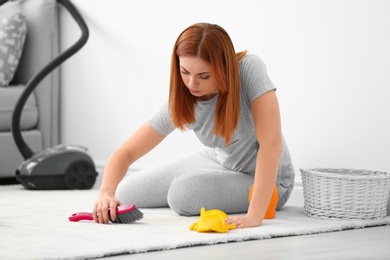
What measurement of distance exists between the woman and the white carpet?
88 mm

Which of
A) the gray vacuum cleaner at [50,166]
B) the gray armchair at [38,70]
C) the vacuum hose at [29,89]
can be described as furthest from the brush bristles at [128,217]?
the gray armchair at [38,70]

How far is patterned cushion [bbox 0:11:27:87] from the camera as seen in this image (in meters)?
3.91

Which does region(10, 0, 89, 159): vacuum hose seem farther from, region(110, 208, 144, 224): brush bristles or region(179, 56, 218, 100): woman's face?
region(179, 56, 218, 100): woman's face

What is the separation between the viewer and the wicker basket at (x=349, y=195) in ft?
7.97

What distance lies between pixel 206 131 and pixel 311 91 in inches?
23.4

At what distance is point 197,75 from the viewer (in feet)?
7.11

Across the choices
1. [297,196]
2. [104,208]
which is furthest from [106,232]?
[297,196]

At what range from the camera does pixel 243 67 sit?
2.34 meters

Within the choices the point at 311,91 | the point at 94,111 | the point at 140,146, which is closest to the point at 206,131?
the point at 140,146

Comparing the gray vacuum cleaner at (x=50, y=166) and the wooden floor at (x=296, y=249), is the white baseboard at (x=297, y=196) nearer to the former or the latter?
the wooden floor at (x=296, y=249)

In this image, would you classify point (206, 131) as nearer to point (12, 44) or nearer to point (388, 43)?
point (388, 43)

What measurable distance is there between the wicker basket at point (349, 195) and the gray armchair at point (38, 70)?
187cm

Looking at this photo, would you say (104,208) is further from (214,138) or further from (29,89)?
(29,89)

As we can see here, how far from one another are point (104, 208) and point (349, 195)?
0.77 m
